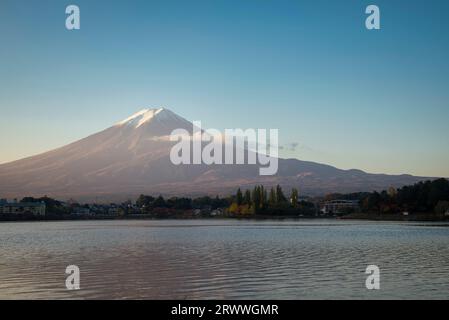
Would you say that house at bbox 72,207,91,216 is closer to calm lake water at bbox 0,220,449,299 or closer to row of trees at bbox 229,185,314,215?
row of trees at bbox 229,185,314,215

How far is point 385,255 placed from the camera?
880 inches

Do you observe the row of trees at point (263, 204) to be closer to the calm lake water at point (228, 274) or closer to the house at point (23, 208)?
the house at point (23, 208)

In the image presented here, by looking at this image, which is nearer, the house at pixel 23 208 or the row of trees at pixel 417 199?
the row of trees at pixel 417 199

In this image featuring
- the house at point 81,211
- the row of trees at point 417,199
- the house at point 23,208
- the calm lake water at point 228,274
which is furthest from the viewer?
the house at point 81,211

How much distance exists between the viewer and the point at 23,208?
400ft

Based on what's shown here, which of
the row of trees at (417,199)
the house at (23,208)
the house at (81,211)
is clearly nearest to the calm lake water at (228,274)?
the row of trees at (417,199)

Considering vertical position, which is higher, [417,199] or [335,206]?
[417,199]

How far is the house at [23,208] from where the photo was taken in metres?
119

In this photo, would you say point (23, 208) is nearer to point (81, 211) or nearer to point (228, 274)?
point (81, 211)

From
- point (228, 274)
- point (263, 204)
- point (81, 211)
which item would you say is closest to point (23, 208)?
point (81, 211)

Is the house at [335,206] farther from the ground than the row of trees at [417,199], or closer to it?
closer to it

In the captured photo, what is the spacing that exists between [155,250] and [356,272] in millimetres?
10924

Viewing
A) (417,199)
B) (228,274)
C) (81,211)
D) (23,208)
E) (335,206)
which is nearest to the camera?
(228,274)
